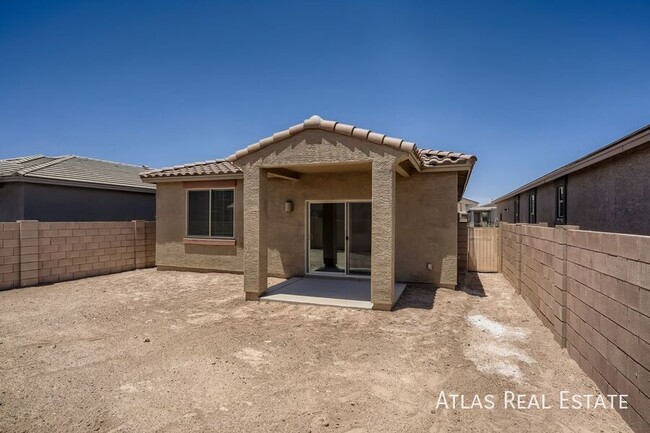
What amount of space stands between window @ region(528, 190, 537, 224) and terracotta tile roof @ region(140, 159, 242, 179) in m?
16.5

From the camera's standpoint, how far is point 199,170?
11750 mm

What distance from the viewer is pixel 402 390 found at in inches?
159

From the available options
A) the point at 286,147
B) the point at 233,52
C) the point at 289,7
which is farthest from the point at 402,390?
the point at 233,52

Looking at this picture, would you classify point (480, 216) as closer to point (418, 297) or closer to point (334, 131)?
point (418, 297)

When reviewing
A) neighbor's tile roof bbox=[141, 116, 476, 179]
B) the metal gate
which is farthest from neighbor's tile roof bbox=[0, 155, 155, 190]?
the metal gate

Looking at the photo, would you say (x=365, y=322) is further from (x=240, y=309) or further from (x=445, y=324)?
(x=240, y=309)

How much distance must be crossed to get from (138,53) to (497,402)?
48.4 feet

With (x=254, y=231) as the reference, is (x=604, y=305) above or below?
below

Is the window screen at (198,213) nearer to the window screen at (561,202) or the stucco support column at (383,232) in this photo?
the stucco support column at (383,232)

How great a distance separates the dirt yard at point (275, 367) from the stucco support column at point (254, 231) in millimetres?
519

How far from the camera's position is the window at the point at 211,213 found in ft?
38.1

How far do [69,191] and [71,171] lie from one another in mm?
1447

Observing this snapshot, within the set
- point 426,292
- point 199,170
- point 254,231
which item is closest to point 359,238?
point 426,292

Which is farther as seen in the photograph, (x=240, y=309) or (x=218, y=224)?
(x=218, y=224)
